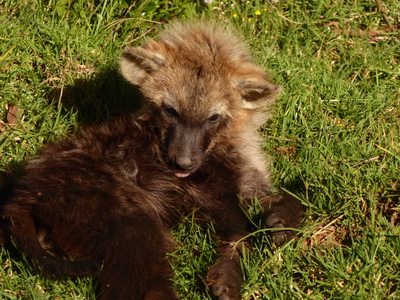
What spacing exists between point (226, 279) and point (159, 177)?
931 millimetres

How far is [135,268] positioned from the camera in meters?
3.78

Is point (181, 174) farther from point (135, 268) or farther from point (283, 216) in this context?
point (135, 268)

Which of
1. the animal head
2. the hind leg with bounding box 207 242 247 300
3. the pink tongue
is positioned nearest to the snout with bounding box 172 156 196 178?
the animal head

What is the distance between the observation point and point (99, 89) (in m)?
5.79

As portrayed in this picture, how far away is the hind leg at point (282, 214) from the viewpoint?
4.27 meters

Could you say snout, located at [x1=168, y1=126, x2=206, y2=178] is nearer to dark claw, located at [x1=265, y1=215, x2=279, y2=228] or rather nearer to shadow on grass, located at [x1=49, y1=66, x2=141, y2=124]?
dark claw, located at [x1=265, y1=215, x2=279, y2=228]

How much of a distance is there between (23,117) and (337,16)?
10.4 feet

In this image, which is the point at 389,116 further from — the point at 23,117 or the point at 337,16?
the point at 23,117

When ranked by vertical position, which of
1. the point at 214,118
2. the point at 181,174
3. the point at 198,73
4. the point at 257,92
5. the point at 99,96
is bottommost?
the point at 99,96

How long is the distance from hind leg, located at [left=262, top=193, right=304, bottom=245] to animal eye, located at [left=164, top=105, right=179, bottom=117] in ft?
3.03

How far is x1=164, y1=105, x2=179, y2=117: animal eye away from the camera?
4664 mm

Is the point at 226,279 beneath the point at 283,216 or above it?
beneath

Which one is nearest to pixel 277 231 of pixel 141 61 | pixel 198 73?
pixel 198 73

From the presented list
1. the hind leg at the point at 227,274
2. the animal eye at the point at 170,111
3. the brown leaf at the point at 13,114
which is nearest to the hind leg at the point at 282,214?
the hind leg at the point at 227,274
